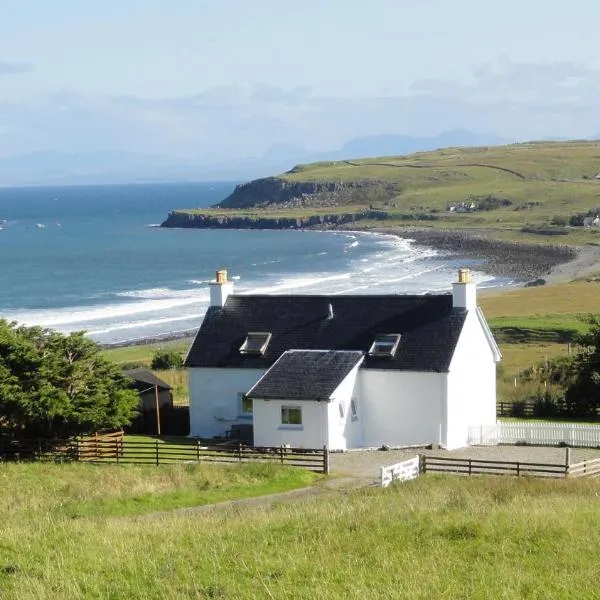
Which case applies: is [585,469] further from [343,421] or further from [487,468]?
[343,421]

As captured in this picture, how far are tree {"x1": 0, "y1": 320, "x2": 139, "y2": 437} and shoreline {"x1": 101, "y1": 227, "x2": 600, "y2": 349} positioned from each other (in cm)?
3950

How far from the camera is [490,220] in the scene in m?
165

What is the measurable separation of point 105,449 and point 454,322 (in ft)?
33.2

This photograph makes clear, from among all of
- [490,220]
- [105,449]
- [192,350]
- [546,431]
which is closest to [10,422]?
[105,449]

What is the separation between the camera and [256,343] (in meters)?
33.3

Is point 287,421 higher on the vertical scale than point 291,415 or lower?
lower

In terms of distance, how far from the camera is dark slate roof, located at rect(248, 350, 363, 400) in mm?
30219

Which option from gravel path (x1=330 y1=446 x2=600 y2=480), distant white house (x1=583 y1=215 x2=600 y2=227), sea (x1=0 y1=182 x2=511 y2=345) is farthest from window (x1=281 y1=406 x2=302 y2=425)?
distant white house (x1=583 y1=215 x2=600 y2=227)

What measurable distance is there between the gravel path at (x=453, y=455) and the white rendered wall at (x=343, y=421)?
19.1 inches

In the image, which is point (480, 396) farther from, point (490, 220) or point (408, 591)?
point (490, 220)

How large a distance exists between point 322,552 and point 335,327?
1811cm

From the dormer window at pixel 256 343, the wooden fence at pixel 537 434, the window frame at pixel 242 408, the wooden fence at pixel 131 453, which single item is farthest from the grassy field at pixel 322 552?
the dormer window at pixel 256 343

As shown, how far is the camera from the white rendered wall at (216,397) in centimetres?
3288

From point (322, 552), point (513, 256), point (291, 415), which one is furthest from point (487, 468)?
point (513, 256)
